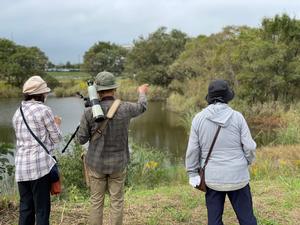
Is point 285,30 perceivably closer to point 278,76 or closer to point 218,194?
point 278,76

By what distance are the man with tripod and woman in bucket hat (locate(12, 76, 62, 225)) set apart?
27cm

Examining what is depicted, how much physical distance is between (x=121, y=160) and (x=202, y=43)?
80.3ft

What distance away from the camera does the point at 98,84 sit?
3.71 m

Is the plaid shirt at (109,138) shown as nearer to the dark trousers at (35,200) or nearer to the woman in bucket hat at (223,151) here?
the dark trousers at (35,200)

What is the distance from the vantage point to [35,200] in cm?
368

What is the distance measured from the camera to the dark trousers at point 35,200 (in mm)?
3635

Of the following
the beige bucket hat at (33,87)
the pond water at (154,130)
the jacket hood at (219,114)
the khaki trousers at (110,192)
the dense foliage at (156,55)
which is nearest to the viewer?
the jacket hood at (219,114)

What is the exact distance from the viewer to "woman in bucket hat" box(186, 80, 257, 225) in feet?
11.1

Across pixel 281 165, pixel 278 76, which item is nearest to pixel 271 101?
pixel 278 76

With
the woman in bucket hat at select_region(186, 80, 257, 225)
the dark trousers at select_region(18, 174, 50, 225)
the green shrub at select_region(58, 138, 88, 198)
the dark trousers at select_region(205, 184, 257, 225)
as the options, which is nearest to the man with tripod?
the dark trousers at select_region(18, 174, 50, 225)

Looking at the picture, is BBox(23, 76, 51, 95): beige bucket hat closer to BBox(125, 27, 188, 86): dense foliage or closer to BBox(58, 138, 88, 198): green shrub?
BBox(58, 138, 88, 198): green shrub

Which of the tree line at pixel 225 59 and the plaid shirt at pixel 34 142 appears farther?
the tree line at pixel 225 59

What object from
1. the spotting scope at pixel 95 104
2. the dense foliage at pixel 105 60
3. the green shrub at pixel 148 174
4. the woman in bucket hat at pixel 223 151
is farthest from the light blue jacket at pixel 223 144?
the dense foliage at pixel 105 60

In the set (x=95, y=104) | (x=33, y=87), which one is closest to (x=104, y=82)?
(x=95, y=104)
